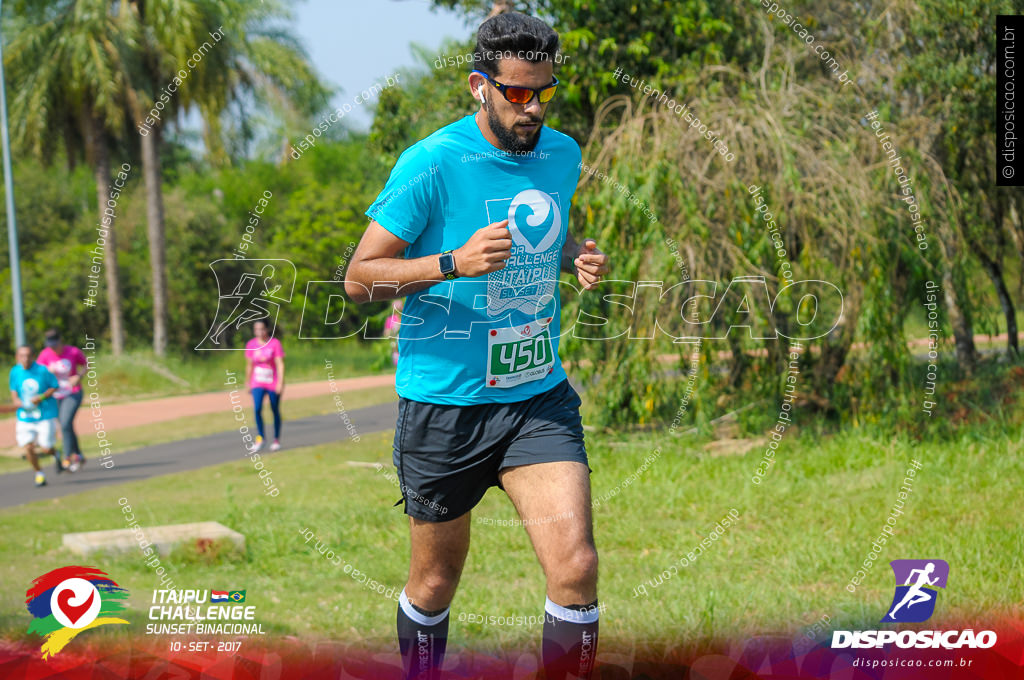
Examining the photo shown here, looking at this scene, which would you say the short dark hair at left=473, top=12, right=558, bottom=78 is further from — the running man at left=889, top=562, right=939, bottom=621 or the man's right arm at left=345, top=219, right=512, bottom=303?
the running man at left=889, top=562, right=939, bottom=621

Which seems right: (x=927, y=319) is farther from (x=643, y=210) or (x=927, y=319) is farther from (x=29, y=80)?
(x=29, y=80)

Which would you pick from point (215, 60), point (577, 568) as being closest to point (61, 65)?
point (215, 60)

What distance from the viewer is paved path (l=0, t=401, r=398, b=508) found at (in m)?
9.64

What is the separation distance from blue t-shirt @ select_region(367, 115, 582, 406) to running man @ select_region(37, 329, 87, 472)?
8591 millimetres

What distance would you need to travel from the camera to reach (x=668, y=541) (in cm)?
555

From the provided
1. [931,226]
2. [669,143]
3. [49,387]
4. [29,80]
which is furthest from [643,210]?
[29,80]

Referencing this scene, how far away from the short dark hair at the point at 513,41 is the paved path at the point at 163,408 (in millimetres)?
12497

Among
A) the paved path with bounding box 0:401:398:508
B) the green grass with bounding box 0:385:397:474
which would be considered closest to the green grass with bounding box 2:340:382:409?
the green grass with bounding box 0:385:397:474

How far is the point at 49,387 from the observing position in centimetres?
1023

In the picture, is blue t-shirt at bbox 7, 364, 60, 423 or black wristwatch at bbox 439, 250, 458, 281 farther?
blue t-shirt at bbox 7, 364, 60, 423

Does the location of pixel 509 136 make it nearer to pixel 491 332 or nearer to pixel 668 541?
pixel 491 332

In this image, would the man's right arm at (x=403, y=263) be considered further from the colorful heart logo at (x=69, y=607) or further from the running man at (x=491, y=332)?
the colorful heart logo at (x=69, y=607)

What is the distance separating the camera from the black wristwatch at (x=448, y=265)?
272 cm

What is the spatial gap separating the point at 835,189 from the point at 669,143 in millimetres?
1351
